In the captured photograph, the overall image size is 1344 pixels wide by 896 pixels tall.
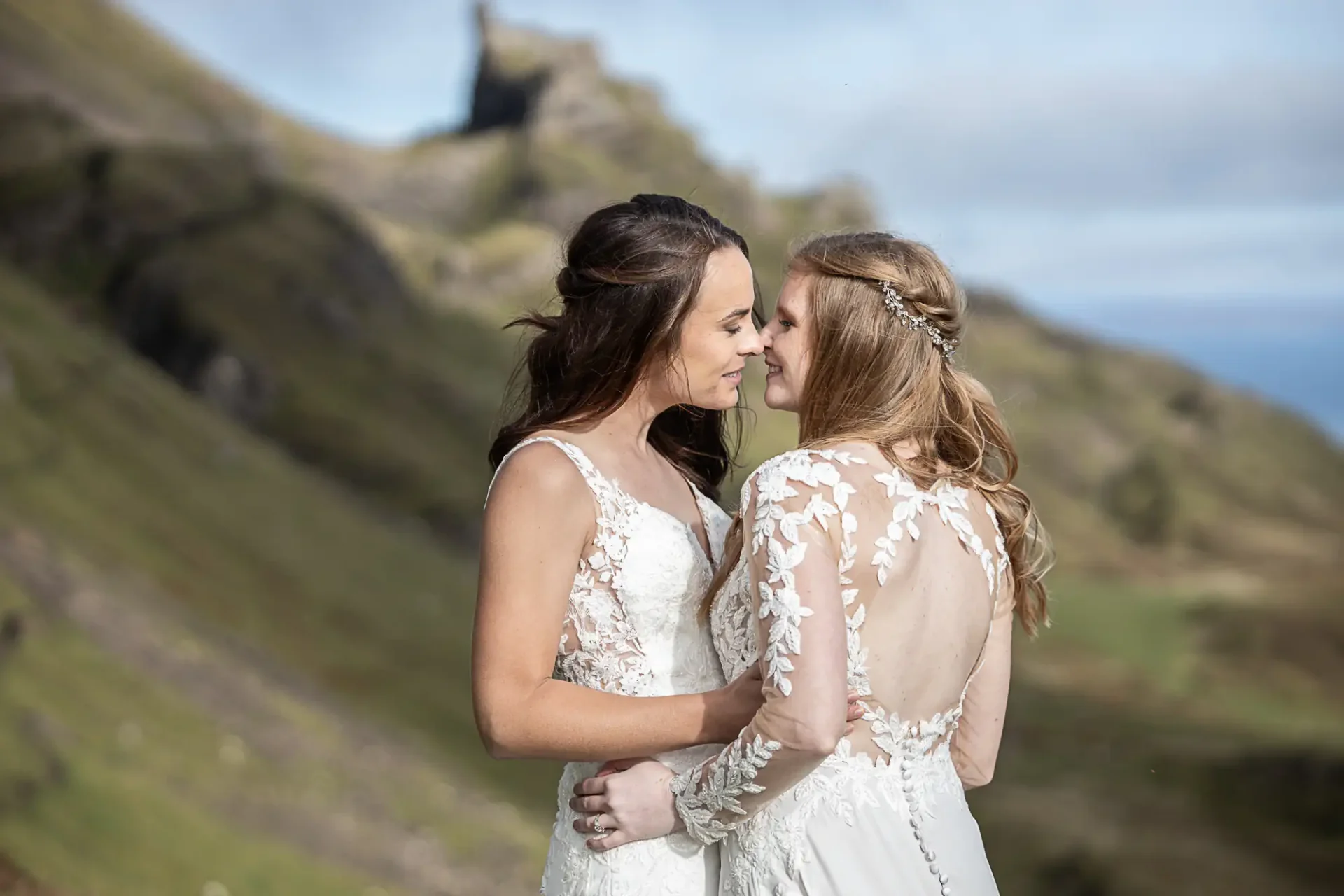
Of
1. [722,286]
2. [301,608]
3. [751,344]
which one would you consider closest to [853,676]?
[751,344]

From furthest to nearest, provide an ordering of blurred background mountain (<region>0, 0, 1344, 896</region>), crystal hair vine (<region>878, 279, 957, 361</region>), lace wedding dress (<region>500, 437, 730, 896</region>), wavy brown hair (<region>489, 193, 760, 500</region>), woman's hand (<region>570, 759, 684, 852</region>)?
blurred background mountain (<region>0, 0, 1344, 896</region>), wavy brown hair (<region>489, 193, 760, 500</region>), lace wedding dress (<region>500, 437, 730, 896</region>), woman's hand (<region>570, 759, 684, 852</region>), crystal hair vine (<region>878, 279, 957, 361</region>)

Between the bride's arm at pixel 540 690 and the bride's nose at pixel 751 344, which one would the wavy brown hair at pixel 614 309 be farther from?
the bride's arm at pixel 540 690

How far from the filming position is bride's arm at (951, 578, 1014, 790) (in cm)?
648

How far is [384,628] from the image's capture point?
43.6m

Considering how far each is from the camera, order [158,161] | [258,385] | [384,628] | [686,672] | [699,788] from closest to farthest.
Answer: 1. [699,788]
2. [686,672]
3. [384,628]
4. [258,385]
5. [158,161]

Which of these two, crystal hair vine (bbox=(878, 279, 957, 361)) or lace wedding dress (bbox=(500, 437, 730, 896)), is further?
lace wedding dress (bbox=(500, 437, 730, 896))

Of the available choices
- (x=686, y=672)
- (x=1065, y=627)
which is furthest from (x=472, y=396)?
(x=686, y=672)

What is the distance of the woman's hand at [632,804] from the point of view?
5969mm

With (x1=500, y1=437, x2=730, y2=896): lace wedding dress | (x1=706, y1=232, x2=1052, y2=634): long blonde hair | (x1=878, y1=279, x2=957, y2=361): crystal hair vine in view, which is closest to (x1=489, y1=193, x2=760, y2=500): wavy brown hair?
(x1=500, y1=437, x2=730, y2=896): lace wedding dress

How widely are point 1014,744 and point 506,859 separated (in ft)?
112

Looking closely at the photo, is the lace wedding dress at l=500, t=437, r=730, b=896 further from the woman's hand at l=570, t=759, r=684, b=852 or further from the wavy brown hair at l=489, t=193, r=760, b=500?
the wavy brown hair at l=489, t=193, r=760, b=500

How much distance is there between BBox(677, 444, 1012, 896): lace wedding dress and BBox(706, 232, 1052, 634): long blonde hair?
119 mm

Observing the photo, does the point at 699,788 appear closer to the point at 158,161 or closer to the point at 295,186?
the point at 158,161

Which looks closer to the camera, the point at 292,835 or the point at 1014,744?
the point at 292,835
